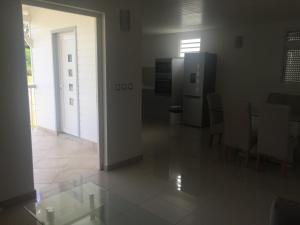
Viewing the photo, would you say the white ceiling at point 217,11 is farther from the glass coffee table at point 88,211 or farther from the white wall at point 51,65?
the glass coffee table at point 88,211

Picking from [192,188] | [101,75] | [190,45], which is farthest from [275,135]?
[190,45]

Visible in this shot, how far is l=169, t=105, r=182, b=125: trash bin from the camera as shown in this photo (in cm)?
637

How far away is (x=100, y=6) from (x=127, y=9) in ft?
1.40

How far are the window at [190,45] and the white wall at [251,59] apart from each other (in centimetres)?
13

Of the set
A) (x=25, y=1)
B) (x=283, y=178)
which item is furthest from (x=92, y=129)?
(x=283, y=178)

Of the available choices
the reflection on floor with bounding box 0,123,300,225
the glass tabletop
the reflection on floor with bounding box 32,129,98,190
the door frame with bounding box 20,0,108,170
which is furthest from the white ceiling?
the glass tabletop

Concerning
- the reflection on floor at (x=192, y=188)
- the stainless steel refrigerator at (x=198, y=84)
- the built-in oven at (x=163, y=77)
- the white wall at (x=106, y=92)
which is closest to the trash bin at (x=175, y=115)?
the stainless steel refrigerator at (x=198, y=84)

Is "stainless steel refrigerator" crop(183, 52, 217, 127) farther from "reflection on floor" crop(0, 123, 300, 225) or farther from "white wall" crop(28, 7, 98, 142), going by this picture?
"white wall" crop(28, 7, 98, 142)

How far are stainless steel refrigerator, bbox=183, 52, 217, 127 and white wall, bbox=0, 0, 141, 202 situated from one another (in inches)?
105

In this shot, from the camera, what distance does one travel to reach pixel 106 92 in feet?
11.0

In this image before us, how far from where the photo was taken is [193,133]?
5688 mm

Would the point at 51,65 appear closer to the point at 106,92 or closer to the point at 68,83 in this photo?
the point at 68,83

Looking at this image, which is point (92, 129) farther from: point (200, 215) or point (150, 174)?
point (200, 215)

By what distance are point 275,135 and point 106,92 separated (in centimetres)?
223
